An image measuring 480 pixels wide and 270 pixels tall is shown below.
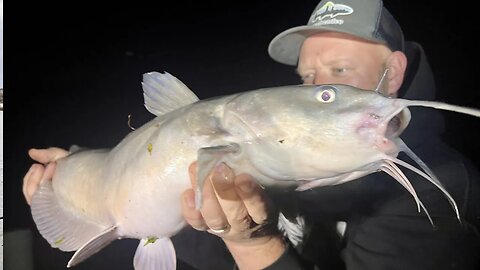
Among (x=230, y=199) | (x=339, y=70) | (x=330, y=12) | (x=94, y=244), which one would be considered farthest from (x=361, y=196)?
(x=94, y=244)

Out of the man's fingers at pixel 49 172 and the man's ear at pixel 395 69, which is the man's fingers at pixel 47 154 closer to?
the man's fingers at pixel 49 172

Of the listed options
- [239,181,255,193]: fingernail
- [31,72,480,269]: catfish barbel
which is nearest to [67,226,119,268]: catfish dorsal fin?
[31,72,480,269]: catfish barbel

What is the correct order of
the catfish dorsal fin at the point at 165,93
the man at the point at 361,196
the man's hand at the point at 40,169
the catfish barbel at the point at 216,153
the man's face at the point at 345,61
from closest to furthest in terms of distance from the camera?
the catfish barbel at the point at 216,153 → the man at the point at 361,196 → the catfish dorsal fin at the point at 165,93 → the man's face at the point at 345,61 → the man's hand at the point at 40,169

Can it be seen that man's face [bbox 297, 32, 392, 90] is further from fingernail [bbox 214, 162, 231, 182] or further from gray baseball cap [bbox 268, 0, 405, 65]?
fingernail [bbox 214, 162, 231, 182]

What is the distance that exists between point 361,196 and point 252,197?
546 millimetres

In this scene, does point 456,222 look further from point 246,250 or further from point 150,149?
point 150,149

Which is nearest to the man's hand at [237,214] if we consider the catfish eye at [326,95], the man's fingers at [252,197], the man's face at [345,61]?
the man's fingers at [252,197]

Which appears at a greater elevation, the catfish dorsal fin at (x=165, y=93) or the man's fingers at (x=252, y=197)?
the catfish dorsal fin at (x=165, y=93)

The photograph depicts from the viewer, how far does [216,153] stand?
3.61 ft

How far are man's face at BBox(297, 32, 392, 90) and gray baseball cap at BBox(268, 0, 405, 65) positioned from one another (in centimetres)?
4

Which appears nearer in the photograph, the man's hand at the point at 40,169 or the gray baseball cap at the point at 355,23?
the gray baseball cap at the point at 355,23

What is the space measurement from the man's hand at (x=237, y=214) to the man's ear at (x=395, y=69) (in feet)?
2.50

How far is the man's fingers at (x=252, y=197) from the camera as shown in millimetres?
1179

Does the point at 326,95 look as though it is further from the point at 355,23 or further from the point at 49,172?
the point at 49,172
